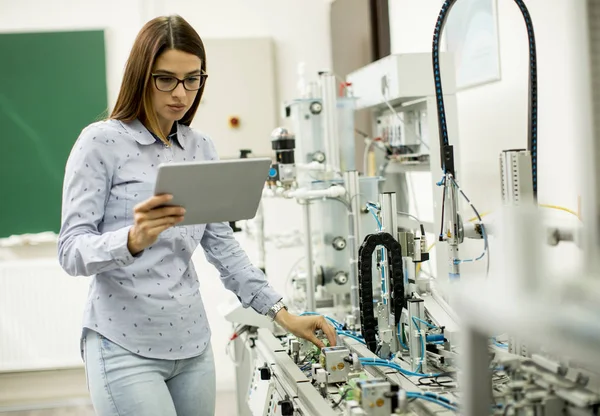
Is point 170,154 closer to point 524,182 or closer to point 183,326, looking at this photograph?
point 183,326

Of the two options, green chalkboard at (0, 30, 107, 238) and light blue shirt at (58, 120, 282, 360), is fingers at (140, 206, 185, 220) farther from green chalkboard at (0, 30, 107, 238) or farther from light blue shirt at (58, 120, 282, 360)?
green chalkboard at (0, 30, 107, 238)

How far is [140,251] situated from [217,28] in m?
3.43

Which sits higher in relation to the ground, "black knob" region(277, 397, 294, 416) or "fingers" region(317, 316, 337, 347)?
"fingers" region(317, 316, 337, 347)

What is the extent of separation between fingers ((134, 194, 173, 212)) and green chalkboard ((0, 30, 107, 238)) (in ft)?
10.4

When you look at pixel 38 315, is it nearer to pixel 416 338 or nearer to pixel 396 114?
pixel 396 114

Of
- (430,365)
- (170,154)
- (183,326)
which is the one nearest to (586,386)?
(430,365)

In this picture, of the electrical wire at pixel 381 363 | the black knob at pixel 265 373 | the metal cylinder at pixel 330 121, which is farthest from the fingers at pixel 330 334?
the metal cylinder at pixel 330 121

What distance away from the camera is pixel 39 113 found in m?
4.42

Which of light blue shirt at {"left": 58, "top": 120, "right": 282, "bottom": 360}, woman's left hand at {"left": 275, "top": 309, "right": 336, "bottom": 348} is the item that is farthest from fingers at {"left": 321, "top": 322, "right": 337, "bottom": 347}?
light blue shirt at {"left": 58, "top": 120, "right": 282, "bottom": 360}

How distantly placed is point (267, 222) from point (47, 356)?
1618mm

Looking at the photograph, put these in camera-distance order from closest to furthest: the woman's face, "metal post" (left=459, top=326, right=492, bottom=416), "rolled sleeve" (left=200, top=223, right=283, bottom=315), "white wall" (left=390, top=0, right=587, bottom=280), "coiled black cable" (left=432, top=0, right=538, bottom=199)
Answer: "metal post" (left=459, top=326, right=492, bottom=416)
the woman's face
"rolled sleeve" (left=200, top=223, right=283, bottom=315)
"coiled black cable" (left=432, top=0, right=538, bottom=199)
"white wall" (left=390, top=0, right=587, bottom=280)

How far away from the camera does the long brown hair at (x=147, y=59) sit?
5.27 ft

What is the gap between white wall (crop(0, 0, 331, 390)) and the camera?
4.48m

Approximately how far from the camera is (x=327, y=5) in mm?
4777
